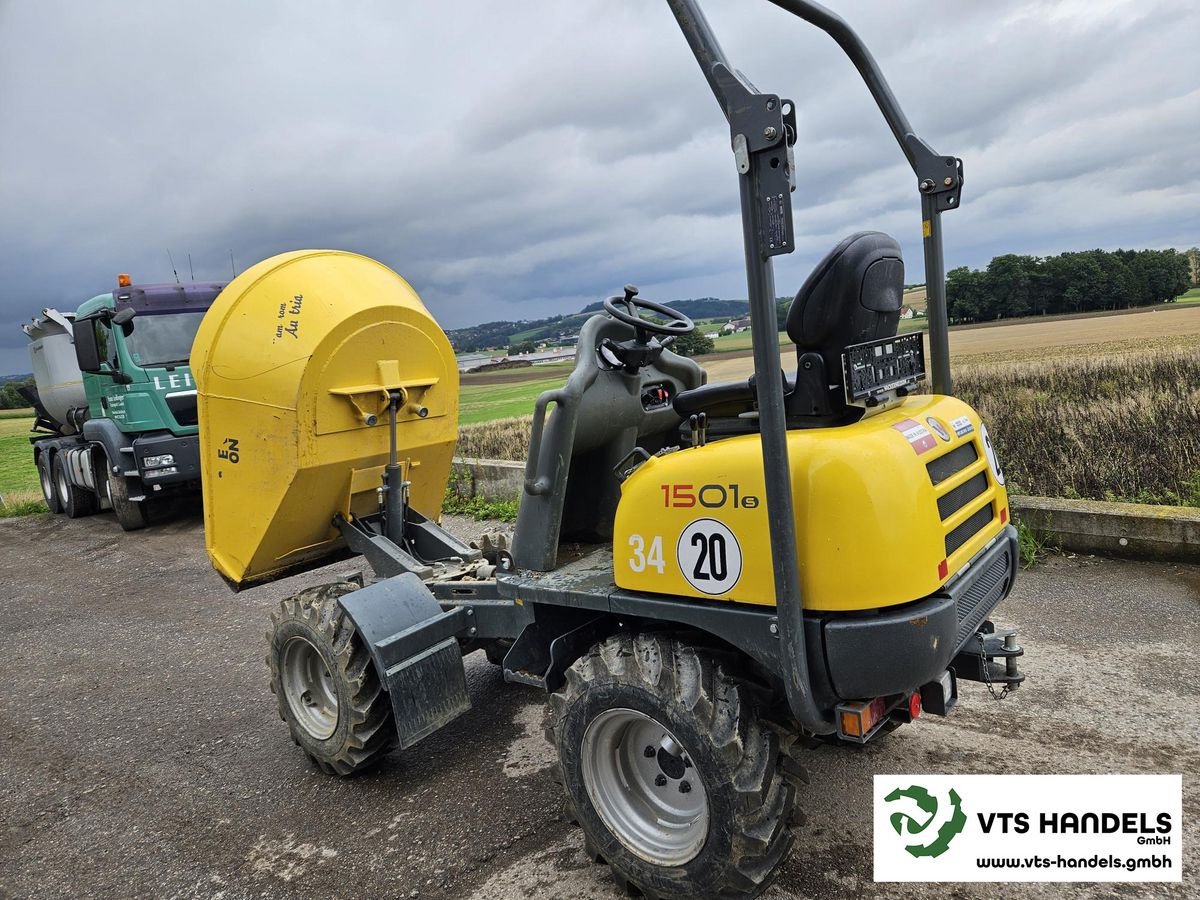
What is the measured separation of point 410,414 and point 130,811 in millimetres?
2282

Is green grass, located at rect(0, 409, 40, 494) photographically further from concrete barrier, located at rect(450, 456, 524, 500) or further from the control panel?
the control panel

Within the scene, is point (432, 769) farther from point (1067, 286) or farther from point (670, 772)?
point (1067, 286)

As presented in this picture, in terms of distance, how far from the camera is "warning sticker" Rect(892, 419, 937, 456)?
2.56 metres

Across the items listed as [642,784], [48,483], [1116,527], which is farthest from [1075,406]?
A: [48,483]

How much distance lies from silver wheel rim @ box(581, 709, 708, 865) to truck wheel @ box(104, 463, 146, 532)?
9.93 metres

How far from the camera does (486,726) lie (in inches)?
167

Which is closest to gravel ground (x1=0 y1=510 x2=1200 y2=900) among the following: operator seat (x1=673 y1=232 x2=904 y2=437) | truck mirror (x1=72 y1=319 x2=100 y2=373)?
operator seat (x1=673 y1=232 x2=904 y2=437)

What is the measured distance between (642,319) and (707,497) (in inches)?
40.9

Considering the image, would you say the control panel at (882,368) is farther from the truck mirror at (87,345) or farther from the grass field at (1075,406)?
the truck mirror at (87,345)

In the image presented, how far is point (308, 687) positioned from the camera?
13.3ft

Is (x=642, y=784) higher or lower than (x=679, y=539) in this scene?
lower

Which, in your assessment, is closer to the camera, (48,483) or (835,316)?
(835,316)

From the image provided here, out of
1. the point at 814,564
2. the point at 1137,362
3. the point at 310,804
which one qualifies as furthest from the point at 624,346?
the point at 1137,362

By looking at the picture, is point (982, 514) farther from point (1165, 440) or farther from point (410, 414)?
point (1165, 440)
